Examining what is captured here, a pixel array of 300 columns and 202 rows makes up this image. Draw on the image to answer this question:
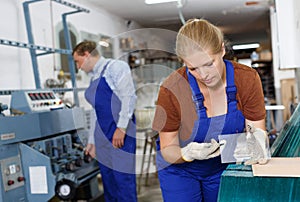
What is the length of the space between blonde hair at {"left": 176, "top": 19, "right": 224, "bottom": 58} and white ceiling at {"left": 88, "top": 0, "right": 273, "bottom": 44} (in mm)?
2752

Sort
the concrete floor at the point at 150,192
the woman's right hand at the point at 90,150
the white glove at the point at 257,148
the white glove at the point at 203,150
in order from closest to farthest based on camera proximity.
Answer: the white glove at the point at 257,148 → the white glove at the point at 203,150 → the woman's right hand at the point at 90,150 → the concrete floor at the point at 150,192

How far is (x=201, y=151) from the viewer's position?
50.7 inches

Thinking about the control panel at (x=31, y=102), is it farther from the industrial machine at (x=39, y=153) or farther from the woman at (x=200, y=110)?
the woman at (x=200, y=110)

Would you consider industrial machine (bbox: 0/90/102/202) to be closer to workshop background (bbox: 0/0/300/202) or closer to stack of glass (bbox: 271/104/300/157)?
workshop background (bbox: 0/0/300/202)

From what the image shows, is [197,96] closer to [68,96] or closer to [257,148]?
[257,148]

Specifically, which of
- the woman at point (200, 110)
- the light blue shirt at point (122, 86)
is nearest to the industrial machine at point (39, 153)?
the light blue shirt at point (122, 86)

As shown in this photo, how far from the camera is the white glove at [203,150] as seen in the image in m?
1.29

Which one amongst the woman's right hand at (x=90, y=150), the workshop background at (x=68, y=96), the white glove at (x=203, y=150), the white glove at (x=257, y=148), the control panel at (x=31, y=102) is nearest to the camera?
the white glove at (x=257, y=148)

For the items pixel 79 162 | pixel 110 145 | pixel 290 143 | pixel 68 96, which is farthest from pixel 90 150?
pixel 290 143

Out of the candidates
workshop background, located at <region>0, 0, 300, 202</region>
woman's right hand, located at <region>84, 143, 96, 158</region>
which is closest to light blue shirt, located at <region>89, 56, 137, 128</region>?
workshop background, located at <region>0, 0, 300, 202</region>

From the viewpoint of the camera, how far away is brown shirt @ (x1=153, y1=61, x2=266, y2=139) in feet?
4.44

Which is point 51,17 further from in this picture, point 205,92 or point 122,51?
point 205,92

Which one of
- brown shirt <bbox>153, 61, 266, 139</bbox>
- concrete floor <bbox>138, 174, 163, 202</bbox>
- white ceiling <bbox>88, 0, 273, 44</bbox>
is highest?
white ceiling <bbox>88, 0, 273, 44</bbox>

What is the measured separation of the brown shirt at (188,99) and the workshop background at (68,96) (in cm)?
17
